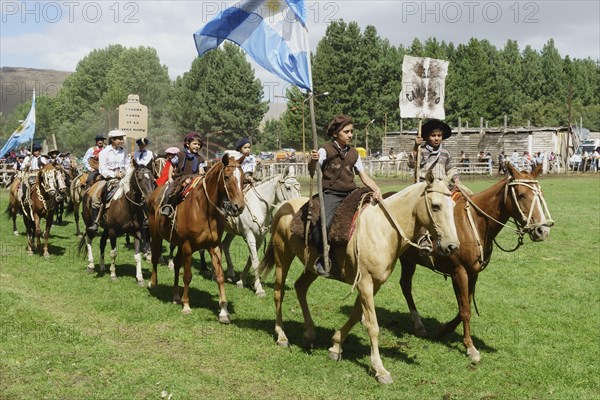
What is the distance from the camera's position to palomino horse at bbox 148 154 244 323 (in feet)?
31.6

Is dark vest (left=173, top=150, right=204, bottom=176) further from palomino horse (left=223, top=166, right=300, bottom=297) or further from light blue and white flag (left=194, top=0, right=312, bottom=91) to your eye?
light blue and white flag (left=194, top=0, right=312, bottom=91)

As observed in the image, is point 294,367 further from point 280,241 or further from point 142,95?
point 142,95

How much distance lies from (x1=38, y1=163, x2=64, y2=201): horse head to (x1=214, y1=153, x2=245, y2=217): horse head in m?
7.50

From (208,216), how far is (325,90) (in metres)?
65.9

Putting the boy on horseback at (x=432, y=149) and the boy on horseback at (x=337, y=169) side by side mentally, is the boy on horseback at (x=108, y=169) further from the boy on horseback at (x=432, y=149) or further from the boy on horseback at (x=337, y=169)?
the boy on horseback at (x=432, y=149)

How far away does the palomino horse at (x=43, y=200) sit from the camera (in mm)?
15609

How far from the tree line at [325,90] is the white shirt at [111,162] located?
178 ft

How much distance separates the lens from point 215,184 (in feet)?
33.0

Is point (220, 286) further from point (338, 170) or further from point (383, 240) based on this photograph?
point (383, 240)

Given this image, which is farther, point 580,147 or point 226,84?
point 226,84

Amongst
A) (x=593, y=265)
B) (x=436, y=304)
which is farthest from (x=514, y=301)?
(x=593, y=265)

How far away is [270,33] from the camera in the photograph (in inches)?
329

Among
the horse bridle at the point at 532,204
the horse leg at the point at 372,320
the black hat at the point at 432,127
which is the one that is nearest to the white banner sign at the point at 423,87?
the black hat at the point at 432,127

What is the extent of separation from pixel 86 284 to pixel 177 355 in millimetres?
5039
